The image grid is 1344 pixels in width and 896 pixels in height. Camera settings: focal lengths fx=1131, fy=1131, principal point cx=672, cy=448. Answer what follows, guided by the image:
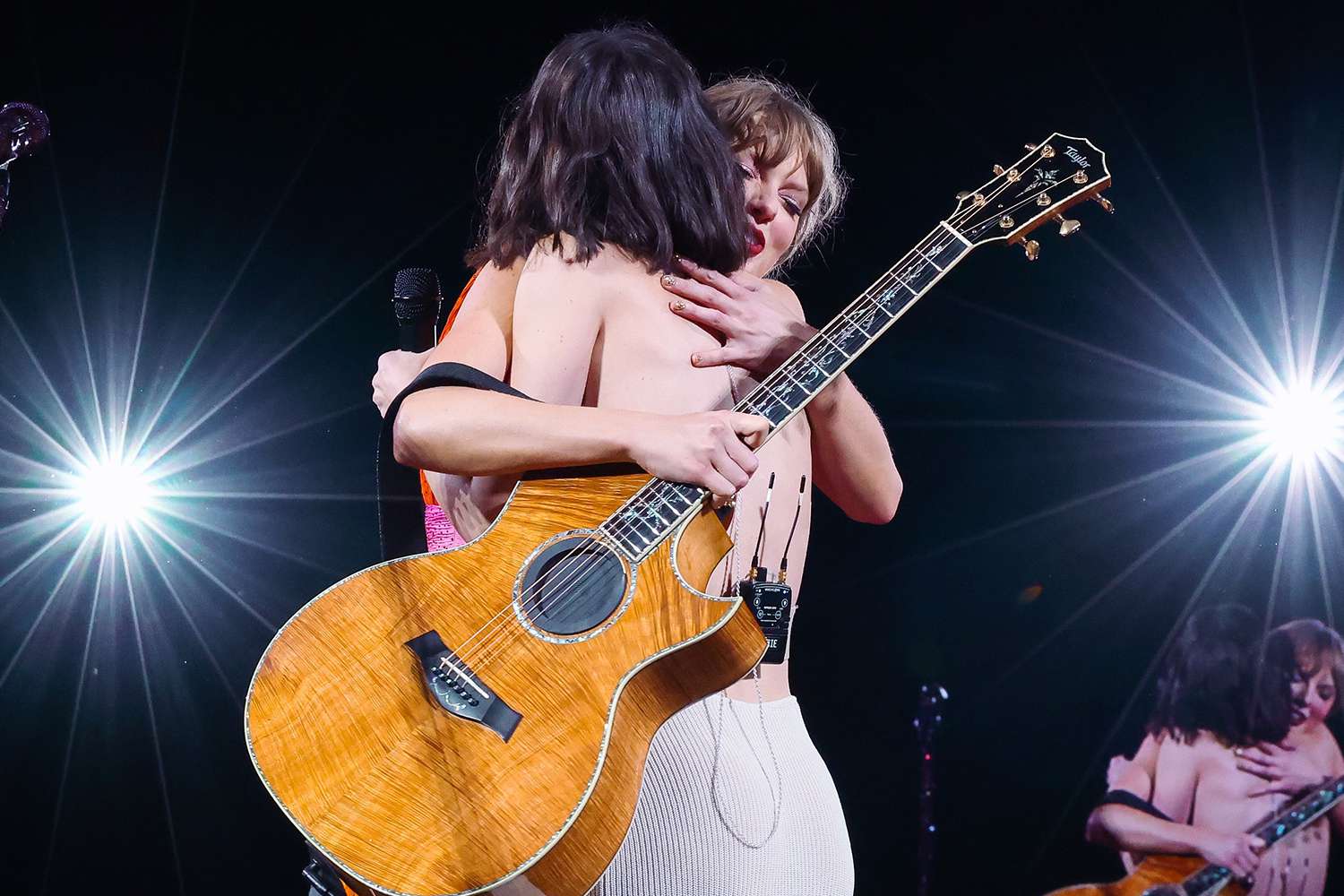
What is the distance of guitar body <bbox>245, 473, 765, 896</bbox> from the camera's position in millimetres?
1134

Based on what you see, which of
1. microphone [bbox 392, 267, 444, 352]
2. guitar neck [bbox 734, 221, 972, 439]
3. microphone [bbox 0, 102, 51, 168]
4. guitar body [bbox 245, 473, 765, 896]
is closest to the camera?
guitar body [bbox 245, 473, 765, 896]

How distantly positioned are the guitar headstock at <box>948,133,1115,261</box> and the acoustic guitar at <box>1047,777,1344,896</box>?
3.59 m

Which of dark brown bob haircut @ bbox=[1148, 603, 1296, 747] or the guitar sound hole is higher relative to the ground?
dark brown bob haircut @ bbox=[1148, 603, 1296, 747]

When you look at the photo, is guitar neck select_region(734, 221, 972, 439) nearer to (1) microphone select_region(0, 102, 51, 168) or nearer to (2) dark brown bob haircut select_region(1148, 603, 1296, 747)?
(1) microphone select_region(0, 102, 51, 168)

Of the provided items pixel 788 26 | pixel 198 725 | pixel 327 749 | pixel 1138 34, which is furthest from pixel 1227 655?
pixel 327 749

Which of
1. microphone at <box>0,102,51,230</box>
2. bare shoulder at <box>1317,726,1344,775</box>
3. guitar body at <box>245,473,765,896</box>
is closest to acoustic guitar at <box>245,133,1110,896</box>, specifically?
guitar body at <box>245,473,765,896</box>

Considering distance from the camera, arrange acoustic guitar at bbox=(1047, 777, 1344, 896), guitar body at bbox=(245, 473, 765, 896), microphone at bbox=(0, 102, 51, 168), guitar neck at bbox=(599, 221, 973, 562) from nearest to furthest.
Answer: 1. guitar body at bbox=(245, 473, 765, 896)
2. guitar neck at bbox=(599, 221, 973, 562)
3. microphone at bbox=(0, 102, 51, 168)
4. acoustic guitar at bbox=(1047, 777, 1344, 896)

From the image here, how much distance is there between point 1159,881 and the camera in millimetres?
4457

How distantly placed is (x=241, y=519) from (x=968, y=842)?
124 inches

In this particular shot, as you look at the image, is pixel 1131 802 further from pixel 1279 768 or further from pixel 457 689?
pixel 457 689

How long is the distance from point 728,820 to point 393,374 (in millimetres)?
1088

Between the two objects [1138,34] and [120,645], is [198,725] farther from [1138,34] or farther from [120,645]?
[1138,34]

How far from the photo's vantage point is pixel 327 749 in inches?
46.4

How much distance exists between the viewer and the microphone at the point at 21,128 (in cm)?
187
